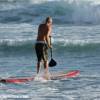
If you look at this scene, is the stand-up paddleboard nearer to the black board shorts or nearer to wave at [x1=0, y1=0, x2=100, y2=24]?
the black board shorts

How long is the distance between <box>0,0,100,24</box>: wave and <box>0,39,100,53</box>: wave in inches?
273

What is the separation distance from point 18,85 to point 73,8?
19.7 m

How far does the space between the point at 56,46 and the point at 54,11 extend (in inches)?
440

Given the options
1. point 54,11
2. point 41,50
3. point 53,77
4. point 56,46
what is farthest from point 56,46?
point 54,11

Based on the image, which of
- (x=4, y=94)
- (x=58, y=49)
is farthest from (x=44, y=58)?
(x=58, y=49)

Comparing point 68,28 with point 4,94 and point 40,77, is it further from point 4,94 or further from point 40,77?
point 4,94

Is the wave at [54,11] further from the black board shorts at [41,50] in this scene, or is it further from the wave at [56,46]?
the black board shorts at [41,50]

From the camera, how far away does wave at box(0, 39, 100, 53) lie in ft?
66.6

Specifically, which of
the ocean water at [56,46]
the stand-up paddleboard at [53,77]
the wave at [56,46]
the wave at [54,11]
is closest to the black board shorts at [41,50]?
the stand-up paddleboard at [53,77]

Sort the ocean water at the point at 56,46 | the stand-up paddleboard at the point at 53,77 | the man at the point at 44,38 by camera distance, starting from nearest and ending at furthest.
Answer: the ocean water at the point at 56,46
the stand-up paddleboard at the point at 53,77
the man at the point at 44,38

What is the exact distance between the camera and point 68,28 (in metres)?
25.9

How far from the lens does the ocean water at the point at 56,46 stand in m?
12.4

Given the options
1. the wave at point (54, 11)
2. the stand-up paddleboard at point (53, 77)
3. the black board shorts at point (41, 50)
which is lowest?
the wave at point (54, 11)

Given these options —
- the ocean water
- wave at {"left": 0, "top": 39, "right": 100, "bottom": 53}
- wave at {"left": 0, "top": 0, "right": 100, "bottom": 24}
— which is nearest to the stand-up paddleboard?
the ocean water
